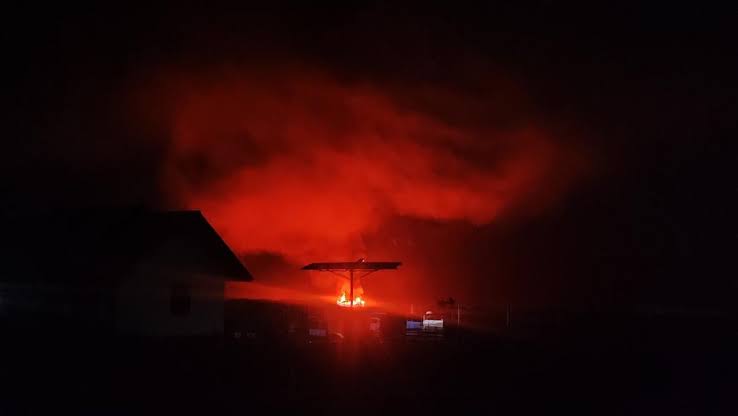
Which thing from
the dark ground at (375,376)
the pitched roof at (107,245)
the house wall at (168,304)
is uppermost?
the pitched roof at (107,245)

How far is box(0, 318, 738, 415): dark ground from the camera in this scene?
542 inches

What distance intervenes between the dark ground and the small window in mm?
1353

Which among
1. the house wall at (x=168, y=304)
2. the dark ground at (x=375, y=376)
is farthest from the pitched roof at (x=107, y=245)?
the dark ground at (x=375, y=376)

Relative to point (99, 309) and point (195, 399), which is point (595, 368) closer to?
point (195, 399)

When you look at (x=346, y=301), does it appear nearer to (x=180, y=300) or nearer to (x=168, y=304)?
(x=180, y=300)

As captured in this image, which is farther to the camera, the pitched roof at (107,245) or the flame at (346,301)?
the flame at (346,301)

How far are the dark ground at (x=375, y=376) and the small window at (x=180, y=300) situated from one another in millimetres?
1353

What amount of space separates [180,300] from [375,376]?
9.76 metres

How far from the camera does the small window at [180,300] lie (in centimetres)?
2536

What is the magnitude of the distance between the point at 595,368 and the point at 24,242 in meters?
18.0

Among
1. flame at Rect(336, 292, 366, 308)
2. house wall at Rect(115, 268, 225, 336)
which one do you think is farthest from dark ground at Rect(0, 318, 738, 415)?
flame at Rect(336, 292, 366, 308)

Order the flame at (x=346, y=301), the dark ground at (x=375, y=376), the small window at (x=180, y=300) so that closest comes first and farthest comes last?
the dark ground at (x=375, y=376), the small window at (x=180, y=300), the flame at (x=346, y=301)

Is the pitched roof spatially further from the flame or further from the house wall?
the flame

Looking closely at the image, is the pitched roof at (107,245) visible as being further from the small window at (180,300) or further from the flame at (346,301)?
the flame at (346,301)
